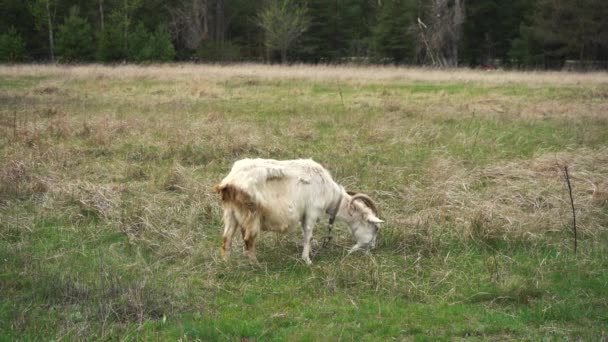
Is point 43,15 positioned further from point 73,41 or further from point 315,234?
point 315,234

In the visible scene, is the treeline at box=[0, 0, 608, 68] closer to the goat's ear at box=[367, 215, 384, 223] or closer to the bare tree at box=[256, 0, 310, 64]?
the bare tree at box=[256, 0, 310, 64]

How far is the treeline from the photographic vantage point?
39281 millimetres

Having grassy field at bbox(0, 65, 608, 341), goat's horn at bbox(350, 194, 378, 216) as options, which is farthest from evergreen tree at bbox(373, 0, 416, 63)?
goat's horn at bbox(350, 194, 378, 216)

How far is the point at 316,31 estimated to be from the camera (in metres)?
49.0

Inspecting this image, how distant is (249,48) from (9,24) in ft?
60.1

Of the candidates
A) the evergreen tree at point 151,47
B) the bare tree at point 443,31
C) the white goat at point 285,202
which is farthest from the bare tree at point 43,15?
the white goat at point 285,202

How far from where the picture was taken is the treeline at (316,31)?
39.3 meters

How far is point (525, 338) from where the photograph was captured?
16.4 feet

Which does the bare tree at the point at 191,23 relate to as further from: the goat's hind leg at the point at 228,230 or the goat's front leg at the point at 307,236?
the goat's hind leg at the point at 228,230

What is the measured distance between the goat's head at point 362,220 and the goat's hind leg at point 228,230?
1403mm

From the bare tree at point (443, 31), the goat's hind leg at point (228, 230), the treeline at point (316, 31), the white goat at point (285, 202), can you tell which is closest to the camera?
the white goat at point (285, 202)

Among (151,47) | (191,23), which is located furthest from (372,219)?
(191,23)

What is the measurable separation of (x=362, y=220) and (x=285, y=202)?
106 centimetres

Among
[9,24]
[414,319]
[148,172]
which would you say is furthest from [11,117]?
[9,24]
